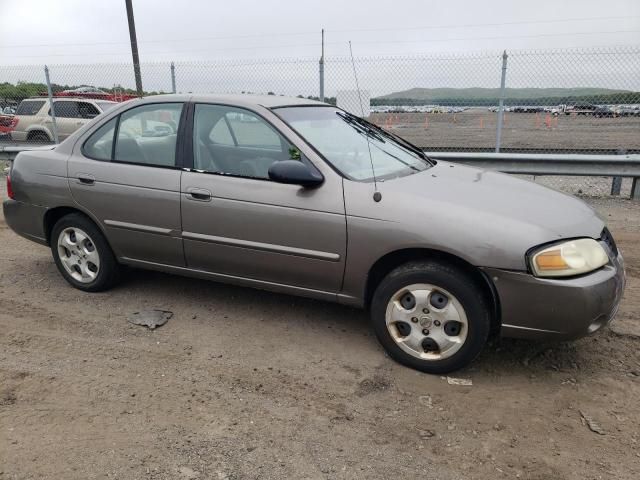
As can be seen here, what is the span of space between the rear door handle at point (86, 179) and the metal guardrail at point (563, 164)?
450 cm

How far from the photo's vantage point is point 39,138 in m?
13.2

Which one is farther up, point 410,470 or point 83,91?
point 83,91

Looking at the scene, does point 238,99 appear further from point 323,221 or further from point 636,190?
point 636,190

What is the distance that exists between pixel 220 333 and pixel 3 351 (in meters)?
1.40

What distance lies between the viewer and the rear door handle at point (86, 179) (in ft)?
13.9

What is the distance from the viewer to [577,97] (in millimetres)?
9062

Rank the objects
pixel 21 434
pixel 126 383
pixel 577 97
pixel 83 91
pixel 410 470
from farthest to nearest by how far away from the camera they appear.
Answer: pixel 83 91 < pixel 577 97 < pixel 126 383 < pixel 21 434 < pixel 410 470

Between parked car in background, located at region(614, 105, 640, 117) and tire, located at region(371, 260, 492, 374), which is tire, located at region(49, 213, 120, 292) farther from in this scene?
parked car in background, located at region(614, 105, 640, 117)

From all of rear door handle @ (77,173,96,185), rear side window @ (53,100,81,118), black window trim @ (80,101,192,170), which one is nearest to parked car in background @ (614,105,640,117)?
black window trim @ (80,101,192,170)

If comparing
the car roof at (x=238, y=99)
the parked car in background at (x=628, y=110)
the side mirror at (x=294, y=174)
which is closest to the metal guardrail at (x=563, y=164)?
the parked car in background at (x=628, y=110)

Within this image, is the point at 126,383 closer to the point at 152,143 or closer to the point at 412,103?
the point at 152,143

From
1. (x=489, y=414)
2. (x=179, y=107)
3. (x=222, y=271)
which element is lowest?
(x=489, y=414)

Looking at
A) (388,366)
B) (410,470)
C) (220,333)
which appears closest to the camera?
(410,470)

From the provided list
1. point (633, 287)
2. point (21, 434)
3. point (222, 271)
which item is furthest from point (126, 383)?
point (633, 287)
